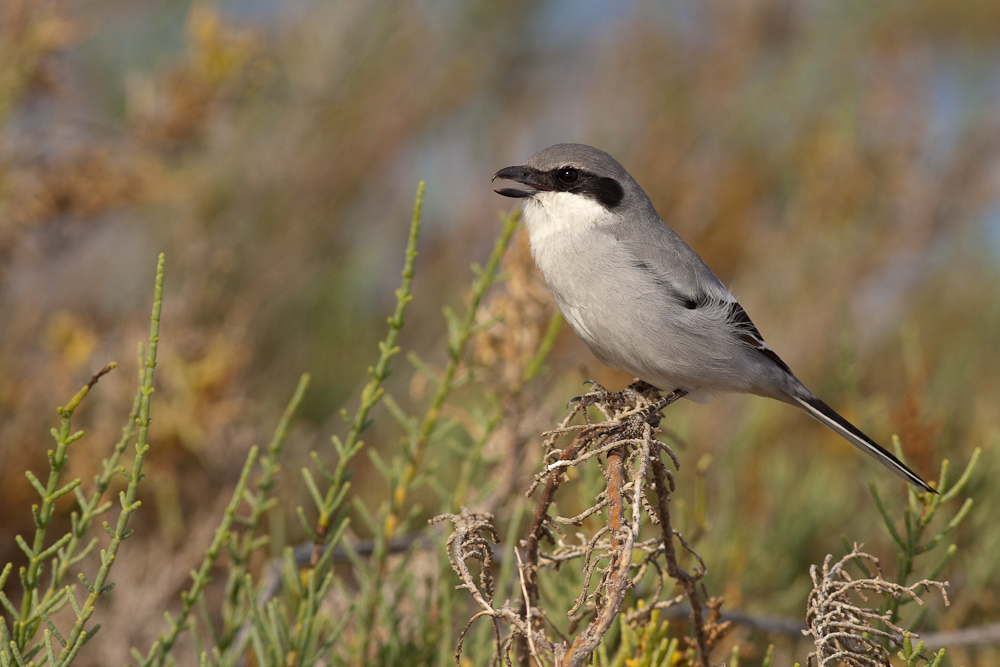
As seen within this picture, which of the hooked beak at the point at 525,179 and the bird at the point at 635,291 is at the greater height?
the hooked beak at the point at 525,179

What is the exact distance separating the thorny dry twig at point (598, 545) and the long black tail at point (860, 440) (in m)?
0.56

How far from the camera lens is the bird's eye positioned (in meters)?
2.11

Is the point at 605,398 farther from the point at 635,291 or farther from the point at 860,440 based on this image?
the point at 860,440

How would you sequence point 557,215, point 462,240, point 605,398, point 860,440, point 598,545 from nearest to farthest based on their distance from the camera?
point 598,545 → point 605,398 → point 860,440 → point 557,215 → point 462,240

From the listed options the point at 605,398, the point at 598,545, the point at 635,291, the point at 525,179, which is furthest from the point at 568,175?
the point at 598,545

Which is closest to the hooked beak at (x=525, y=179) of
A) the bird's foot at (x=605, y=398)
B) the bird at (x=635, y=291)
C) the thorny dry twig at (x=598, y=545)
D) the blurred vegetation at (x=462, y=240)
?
the bird at (x=635, y=291)

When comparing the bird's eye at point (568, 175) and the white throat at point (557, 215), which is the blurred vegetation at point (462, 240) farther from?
the bird's eye at point (568, 175)

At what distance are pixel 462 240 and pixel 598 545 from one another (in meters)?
3.11

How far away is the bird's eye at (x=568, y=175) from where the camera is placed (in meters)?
2.11

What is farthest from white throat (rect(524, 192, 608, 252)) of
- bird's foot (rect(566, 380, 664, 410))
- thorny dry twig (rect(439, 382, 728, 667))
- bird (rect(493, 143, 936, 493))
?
thorny dry twig (rect(439, 382, 728, 667))

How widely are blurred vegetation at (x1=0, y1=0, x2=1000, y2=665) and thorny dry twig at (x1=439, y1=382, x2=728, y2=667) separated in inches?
12.1

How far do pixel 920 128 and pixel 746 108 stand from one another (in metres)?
1.02

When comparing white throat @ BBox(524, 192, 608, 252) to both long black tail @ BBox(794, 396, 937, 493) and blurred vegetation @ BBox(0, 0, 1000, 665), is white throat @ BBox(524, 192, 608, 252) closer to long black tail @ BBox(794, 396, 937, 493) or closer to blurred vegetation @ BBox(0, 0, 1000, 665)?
blurred vegetation @ BBox(0, 0, 1000, 665)

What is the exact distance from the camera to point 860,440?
6.00 feet
